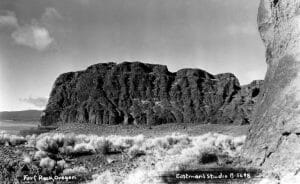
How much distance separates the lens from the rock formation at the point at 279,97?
25.5 feet

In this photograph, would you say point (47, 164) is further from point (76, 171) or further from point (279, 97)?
point (279, 97)

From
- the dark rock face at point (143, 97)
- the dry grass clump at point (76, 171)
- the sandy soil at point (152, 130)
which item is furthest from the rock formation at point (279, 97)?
the dark rock face at point (143, 97)

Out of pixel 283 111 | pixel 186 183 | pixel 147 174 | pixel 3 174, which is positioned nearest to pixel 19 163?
pixel 3 174

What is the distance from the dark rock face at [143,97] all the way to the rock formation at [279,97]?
36.6 meters

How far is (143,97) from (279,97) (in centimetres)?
4384

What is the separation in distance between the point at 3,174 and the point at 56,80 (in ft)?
144

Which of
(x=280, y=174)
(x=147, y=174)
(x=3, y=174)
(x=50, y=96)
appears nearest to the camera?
(x=280, y=174)

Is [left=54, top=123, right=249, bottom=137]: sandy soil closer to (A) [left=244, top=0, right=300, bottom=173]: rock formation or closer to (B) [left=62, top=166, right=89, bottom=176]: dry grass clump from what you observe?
(B) [left=62, top=166, right=89, bottom=176]: dry grass clump

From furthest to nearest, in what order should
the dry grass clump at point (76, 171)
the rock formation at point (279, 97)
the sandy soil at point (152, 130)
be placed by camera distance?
the sandy soil at point (152, 130) < the dry grass clump at point (76, 171) < the rock formation at point (279, 97)

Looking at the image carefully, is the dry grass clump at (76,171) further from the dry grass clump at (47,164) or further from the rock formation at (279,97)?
the rock formation at (279,97)

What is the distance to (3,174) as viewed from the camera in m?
11.7

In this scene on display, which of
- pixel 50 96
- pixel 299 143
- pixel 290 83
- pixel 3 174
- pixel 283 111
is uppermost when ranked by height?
pixel 50 96

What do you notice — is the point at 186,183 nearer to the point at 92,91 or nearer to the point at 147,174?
the point at 147,174

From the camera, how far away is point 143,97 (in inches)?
2057
